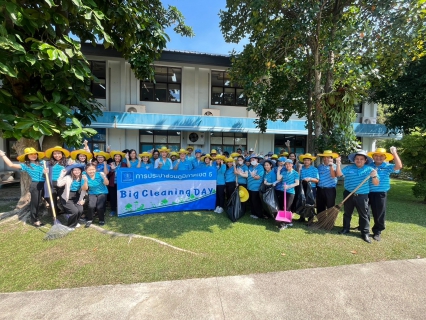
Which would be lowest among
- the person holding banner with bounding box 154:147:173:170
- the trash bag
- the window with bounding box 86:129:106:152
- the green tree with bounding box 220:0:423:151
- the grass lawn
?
the grass lawn

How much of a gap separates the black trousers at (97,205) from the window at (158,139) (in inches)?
309

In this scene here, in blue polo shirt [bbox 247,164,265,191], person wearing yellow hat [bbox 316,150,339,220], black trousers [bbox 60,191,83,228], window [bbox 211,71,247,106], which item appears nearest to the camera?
black trousers [bbox 60,191,83,228]

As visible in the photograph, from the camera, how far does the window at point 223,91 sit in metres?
13.2

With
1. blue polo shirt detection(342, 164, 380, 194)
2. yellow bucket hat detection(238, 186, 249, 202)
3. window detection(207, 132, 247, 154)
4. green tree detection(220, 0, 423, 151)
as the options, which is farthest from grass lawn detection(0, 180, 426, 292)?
window detection(207, 132, 247, 154)

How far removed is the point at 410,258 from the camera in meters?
3.72

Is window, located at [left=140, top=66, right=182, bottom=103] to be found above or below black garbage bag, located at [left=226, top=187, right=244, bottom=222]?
above

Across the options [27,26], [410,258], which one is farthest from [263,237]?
[27,26]

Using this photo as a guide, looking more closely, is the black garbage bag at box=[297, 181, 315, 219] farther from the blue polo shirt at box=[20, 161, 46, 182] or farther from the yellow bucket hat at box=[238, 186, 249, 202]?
the blue polo shirt at box=[20, 161, 46, 182]

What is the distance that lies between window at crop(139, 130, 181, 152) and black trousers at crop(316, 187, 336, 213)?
917 centimetres

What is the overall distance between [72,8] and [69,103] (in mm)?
1845

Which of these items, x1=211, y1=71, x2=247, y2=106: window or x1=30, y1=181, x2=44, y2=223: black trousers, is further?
x1=211, y1=71, x2=247, y2=106: window

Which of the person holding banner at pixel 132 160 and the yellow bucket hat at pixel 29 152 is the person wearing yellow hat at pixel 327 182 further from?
the yellow bucket hat at pixel 29 152

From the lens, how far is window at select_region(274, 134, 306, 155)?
1420cm

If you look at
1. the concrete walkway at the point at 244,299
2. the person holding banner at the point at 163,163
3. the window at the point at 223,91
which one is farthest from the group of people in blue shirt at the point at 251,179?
the window at the point at 223,91
